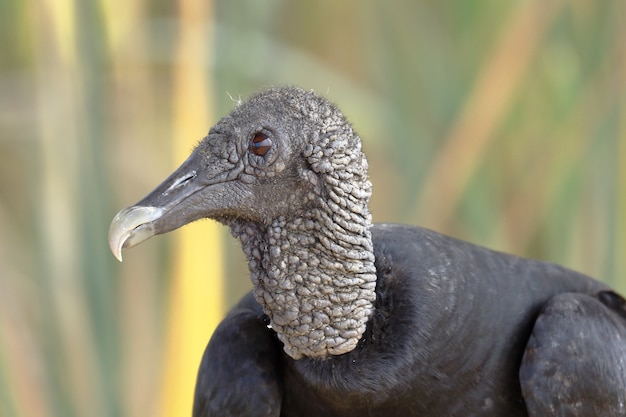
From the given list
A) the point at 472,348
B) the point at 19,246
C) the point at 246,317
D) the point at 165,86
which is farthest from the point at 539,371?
the point at 19,246

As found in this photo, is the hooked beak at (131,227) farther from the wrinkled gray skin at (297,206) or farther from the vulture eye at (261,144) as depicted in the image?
the vulture eye at (261,144)

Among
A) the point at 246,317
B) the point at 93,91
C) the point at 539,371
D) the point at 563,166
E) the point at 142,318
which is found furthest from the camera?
the point at 563,166

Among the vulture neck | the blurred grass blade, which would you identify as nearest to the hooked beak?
the vulture neck

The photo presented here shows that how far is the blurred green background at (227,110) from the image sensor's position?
13.9ft

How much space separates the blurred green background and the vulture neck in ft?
5.93

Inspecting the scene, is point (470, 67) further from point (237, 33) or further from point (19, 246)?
point (19, 246)

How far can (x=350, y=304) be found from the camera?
256 cm

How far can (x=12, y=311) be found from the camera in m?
4.41

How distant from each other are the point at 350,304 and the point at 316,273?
0.12m

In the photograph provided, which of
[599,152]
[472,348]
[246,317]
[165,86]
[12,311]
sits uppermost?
[599,152]

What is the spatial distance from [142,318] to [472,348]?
7.16ft

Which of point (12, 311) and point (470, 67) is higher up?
point (470, 67)

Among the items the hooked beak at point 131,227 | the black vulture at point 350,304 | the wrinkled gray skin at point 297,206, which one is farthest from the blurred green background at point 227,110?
the hooked beak at point 131,227

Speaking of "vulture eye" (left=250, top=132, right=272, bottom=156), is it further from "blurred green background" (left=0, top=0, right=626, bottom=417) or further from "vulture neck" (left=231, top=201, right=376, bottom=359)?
"blurred green background" (left=0, top=0, right=626, bottom=417)
